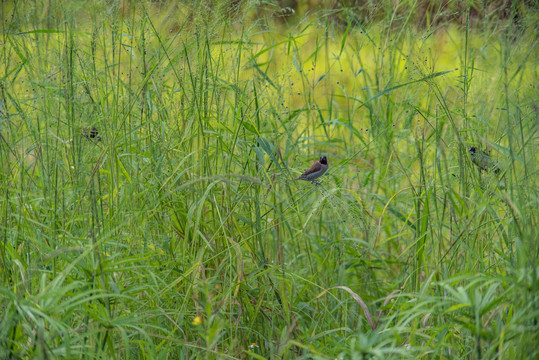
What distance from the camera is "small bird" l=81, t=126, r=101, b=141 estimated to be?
2258mm

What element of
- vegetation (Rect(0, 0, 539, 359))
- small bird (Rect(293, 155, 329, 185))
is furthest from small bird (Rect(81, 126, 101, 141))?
small bird (Rect(293, 155, 329, 185))

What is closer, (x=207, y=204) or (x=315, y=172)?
(x=207, y=204)

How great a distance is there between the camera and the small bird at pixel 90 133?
226 centimetres

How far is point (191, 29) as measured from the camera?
86.9 inches

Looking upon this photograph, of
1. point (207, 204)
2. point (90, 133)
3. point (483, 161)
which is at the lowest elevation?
point (207, 204)

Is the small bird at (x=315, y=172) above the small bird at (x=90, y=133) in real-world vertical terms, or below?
below

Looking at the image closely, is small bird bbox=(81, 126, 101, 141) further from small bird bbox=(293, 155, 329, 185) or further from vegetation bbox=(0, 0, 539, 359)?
small bird bbox=(293, 155, 329, 185)

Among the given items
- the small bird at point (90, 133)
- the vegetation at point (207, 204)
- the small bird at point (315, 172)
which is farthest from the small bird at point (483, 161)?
the small bird at point (90, 133)

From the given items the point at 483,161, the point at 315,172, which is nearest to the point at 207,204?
the point at 315,172

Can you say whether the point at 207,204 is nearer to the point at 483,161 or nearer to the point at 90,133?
the point at 90,133

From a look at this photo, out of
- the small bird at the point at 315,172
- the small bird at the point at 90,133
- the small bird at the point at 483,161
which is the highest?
the small bird at the point at 90,133

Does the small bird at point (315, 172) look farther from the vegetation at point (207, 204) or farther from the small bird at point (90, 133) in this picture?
the small bird at point (90, 133)

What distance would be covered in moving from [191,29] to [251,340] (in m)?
1.32

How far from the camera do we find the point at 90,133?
2.36 meters
